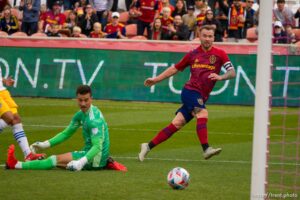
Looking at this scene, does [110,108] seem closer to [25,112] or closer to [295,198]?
[25,112]

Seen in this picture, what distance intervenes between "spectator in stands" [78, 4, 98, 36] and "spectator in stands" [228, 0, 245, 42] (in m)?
4.53

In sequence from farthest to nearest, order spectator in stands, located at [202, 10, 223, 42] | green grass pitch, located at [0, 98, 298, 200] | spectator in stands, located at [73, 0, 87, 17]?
1. spectator in stands, located at [73, 0, 87, 17]
2. spectator in stands, located at [202, 10, 223, 42]
3. green grass pitch, located at [0, 98, 298, 200]

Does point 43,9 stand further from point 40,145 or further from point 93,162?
point 93,162

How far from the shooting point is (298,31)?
22453 mm

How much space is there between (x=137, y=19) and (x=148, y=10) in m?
0.50

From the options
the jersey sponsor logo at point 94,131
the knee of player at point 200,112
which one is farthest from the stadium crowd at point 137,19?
the jersey sponsor logo at point 94,131

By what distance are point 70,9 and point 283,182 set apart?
2170cm

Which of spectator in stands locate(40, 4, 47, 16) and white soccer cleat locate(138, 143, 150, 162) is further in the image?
spectator in stands locate(40, 4, 47, 16)

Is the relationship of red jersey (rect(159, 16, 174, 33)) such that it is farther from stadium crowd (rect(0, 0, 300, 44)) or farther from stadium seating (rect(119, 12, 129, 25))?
stadium seating (rect(119, 12, 129, 25))

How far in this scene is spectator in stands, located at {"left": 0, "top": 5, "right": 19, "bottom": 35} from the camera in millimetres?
30422

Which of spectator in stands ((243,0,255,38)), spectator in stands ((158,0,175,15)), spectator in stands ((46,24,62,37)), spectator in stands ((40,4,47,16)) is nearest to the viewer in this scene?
spectator in stands ((243,0,255,38))


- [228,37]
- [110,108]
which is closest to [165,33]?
[228,37]

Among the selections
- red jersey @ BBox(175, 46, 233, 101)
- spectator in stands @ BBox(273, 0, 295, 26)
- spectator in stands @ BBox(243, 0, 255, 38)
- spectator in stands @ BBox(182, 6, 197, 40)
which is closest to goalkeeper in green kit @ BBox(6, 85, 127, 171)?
red jersey @ BBox(175, 46, 233, 101)

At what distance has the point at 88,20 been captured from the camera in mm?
29719
